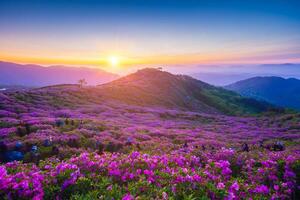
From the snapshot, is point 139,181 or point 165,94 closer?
point 139,181

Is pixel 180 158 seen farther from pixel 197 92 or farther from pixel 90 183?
pixel 197 92

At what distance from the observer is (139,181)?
8031mm

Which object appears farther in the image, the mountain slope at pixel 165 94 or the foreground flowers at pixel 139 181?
the mountain slope at pixel 165 94

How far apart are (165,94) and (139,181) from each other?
101m

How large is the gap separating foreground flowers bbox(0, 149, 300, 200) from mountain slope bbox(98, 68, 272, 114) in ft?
207

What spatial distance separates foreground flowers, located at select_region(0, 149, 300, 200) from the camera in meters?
7.57

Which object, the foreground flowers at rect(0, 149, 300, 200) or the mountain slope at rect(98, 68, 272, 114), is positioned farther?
the mountain slope at rect(98, 68, 272, 114)

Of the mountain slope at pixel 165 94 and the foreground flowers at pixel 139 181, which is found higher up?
the foreground flowers at pixel 139 181

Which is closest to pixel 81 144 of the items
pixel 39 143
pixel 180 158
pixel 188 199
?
pixel 39 143

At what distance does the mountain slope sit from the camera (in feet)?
274

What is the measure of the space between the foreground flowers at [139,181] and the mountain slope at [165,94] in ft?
207

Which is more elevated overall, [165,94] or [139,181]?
[139,181]

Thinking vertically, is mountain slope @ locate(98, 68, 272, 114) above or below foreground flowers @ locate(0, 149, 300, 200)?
below

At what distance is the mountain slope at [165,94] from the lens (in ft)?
274
